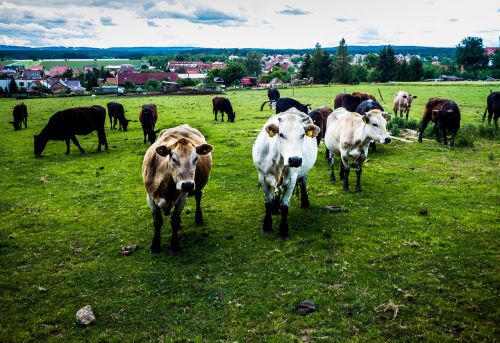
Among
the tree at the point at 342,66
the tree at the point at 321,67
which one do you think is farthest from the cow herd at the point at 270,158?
the tree at the point at 321,67

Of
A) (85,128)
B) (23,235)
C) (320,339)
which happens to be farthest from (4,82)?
(320,339)

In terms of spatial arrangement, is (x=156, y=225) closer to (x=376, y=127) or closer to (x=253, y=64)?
(x=376, y=127)

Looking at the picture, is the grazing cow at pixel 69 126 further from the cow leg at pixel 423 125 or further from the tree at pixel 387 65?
the tree at pixel 387 65

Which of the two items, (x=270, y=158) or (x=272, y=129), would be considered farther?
(x=270, y=158)

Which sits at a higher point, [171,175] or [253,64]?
[253,64]

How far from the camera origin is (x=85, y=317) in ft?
18.1

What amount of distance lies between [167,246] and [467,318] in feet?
18.4

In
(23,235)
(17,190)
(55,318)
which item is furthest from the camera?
(17,190)

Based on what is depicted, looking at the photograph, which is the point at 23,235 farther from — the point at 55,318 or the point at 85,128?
the point at 85,128

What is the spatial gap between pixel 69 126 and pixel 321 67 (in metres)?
89.6

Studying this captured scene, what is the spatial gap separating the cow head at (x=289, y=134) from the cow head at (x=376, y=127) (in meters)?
3.56

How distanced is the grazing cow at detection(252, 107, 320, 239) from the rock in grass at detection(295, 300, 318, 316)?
2.39 metres

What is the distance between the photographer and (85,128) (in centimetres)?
1803

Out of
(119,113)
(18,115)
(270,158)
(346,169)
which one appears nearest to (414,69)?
(119,113)
